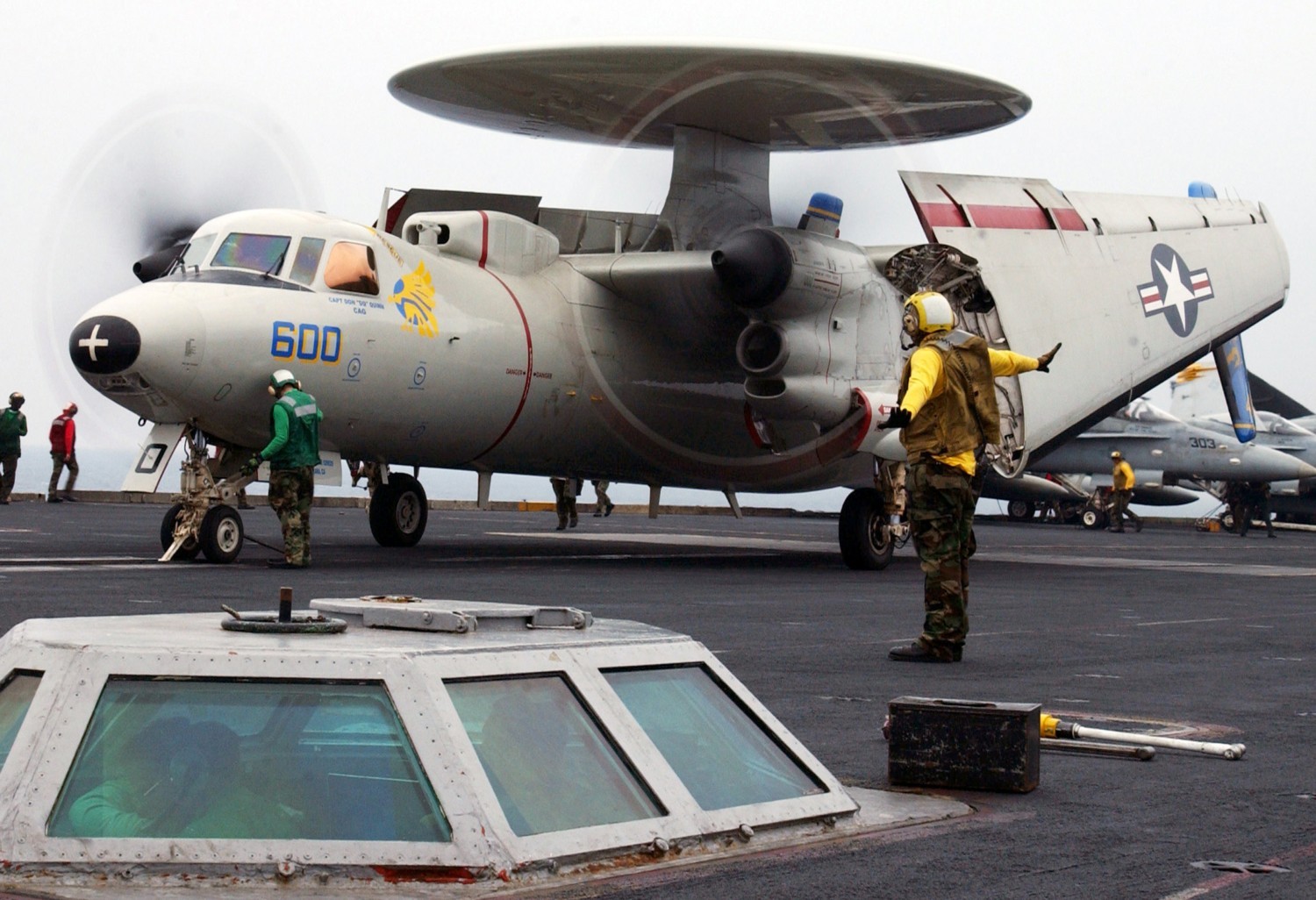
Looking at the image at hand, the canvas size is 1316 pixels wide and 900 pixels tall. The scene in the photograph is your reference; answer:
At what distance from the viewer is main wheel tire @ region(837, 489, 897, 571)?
21.8 m

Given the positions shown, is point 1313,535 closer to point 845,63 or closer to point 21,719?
point 845,63

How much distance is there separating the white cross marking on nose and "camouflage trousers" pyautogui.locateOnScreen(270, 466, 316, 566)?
225 cm

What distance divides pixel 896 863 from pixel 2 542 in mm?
17935

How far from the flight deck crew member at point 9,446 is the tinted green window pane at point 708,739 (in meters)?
32.5

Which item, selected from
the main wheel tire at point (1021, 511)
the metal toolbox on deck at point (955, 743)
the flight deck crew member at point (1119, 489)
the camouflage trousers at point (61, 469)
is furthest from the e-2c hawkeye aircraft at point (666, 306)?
the main wheel tire at point (1021, 511)

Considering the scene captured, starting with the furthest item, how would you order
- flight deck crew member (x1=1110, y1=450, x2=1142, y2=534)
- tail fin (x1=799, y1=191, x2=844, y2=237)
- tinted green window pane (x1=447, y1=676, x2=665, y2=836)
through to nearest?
flight deck crew member (x1=1110, y1=450, x2=1142, y2=534) → tail fin (x1=799, y1=191, x2=844, y2=237) → tinted green window pane (x1=447, y1=676, x2=665, y2=836)

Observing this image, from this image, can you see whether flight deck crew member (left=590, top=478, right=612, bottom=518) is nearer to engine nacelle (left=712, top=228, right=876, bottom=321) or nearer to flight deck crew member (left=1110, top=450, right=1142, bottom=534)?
flight deck crew member (left=1110, top=450, right=1142, bottom=534)

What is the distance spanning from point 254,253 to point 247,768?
1420 cm

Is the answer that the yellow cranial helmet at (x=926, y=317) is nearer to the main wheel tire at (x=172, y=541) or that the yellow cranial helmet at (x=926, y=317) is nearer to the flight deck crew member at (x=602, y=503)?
the main wheel tire at (x=172, y=541)

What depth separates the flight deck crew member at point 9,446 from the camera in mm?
34875

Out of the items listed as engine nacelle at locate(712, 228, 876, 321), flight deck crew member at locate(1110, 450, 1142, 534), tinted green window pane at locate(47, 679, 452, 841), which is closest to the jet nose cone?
engine nacelle at locate(712, 228, 876, 321)

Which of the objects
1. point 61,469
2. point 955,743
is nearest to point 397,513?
point 955,743

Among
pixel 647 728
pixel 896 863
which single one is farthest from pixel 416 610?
pixel 896 863

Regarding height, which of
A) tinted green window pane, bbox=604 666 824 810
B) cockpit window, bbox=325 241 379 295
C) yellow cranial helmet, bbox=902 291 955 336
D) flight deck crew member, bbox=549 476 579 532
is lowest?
flight deck crew member, bbox=549 476 579 532
